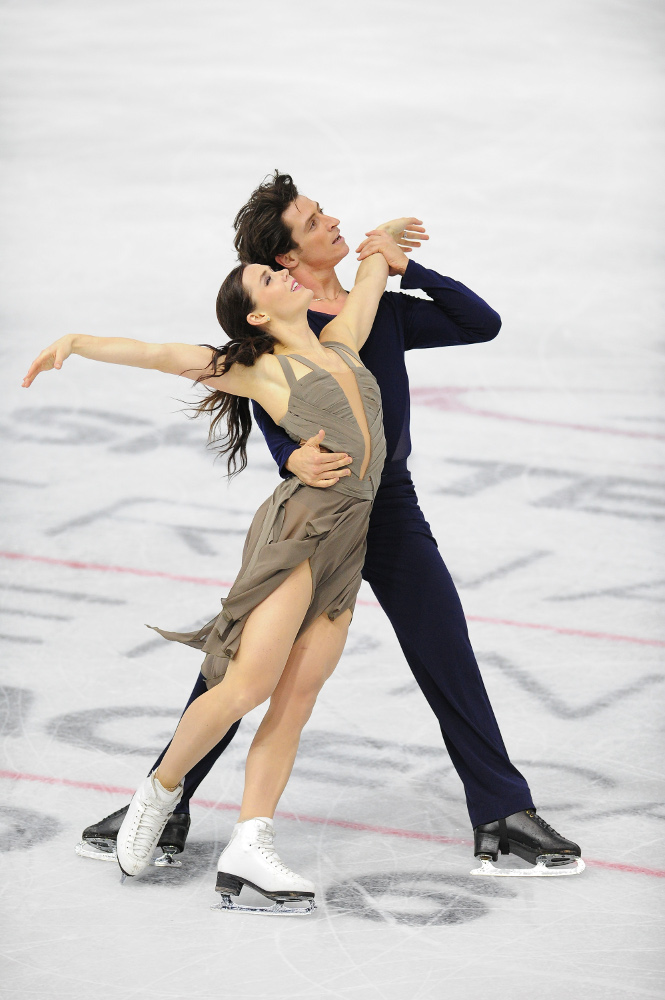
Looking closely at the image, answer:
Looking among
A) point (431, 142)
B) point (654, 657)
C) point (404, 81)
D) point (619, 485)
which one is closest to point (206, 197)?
point (431, 142)

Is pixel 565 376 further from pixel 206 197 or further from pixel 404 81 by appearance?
pixel 404 81

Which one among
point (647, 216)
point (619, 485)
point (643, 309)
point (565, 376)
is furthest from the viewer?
point (647, 216)

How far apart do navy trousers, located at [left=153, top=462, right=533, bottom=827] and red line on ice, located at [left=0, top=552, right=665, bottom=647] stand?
1627 mm

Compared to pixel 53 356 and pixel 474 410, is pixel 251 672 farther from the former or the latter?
pixel 474 410

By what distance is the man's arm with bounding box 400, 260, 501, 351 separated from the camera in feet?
12.0

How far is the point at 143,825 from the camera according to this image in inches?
130

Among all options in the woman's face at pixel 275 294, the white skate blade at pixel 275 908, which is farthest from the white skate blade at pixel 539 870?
the woman's face at pixel 275 294

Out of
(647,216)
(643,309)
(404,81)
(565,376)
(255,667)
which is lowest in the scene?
(255,667)

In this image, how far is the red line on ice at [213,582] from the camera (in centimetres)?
509

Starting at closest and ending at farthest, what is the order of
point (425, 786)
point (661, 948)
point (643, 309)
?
1. point (661, 948)
2. point (425, 786)
3. point (643, 309)

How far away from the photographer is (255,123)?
11422 mm

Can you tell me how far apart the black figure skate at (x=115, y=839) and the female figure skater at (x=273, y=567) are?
172mm

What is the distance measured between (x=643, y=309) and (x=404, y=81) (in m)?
4.37

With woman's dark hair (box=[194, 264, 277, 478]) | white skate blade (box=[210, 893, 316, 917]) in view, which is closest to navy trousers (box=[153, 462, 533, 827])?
white skate blade (box=[210, 893, 316, 917])
